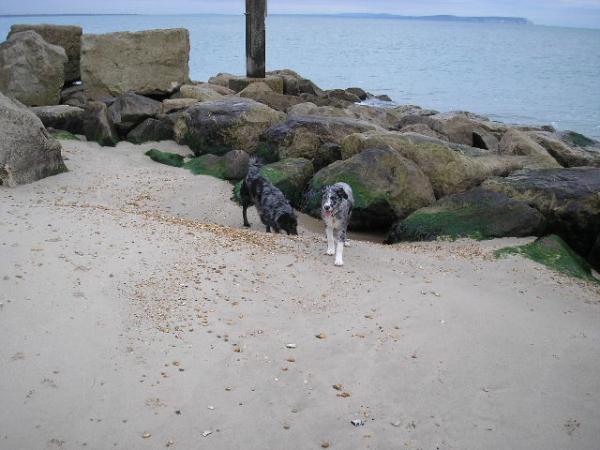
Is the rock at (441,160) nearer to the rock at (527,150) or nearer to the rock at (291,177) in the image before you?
the rock at (527,150)

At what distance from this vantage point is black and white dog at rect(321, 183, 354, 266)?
25.6 feet

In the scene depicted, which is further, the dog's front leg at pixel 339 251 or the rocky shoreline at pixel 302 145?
the rocky shoreline at pixel 302 145

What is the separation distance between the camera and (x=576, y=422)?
4.68 meters

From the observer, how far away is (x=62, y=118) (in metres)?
13.2

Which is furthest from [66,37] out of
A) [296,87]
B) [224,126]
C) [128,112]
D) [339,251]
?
[339,251]

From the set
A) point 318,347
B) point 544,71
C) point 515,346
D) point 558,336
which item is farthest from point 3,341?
point 544,71

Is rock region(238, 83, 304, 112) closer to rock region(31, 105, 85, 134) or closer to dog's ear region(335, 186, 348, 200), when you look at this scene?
rock region(31, 105, 85, 134)

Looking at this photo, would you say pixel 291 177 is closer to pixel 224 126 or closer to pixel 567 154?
pixel 224 126

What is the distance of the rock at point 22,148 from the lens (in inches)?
372

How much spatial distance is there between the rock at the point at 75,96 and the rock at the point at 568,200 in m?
10.7

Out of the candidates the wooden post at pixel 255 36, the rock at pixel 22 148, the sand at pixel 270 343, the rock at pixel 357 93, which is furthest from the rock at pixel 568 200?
the rock at pixel 357 93

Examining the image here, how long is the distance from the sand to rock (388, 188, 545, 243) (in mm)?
847

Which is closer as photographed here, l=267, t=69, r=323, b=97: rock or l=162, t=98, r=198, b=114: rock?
l=162, t=98, r=198, b=114: rock

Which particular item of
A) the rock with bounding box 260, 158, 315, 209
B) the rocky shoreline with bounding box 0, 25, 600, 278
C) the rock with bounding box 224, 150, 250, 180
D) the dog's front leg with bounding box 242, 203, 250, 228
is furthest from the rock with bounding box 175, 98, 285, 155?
the dog's front leg with bounding box 242, 203, 250, 228
